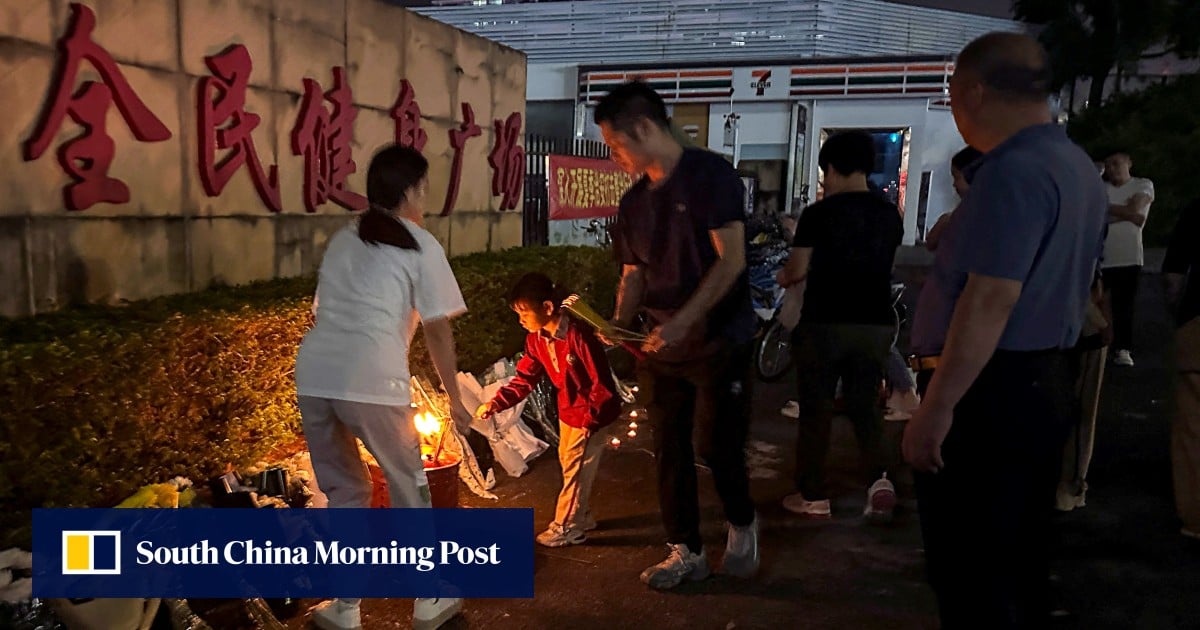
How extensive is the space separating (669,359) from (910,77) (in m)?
16.4

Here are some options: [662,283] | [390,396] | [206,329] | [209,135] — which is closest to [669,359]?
[662,283]

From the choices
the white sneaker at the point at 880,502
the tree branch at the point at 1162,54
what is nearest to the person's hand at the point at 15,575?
the white sneaker at the point at 880,502

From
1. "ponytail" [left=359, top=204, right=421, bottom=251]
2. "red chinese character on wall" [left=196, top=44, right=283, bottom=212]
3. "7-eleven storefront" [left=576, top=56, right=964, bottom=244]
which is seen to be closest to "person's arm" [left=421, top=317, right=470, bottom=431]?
Answer: "ponytail" [left=359, top=204, right=421, bottom=251]

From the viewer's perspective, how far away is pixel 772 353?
24.7ft

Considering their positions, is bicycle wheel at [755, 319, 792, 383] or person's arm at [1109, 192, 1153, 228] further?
bicycle wheel at [755, 319, 792, 383]

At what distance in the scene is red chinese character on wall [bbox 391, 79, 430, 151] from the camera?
5953 millimetres

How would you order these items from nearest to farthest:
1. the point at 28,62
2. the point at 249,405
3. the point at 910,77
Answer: the point at 28,62, the point at 249,405, the point at 910,77

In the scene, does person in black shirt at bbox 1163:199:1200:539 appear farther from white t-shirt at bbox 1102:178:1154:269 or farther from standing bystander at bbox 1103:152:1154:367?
white t-shirt at bbox 1102:178:1154:269

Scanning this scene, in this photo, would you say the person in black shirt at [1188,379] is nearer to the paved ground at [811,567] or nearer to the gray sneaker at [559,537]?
the paved ground at [811,567]

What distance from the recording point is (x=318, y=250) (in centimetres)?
526

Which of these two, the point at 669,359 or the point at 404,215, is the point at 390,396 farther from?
the point at 669,359

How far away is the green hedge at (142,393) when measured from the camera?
9.29 feet

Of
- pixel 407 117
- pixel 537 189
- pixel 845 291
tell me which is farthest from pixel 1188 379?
pixel 537 189

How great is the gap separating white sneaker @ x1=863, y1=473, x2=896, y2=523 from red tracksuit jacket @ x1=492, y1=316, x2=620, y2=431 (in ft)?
5.16
